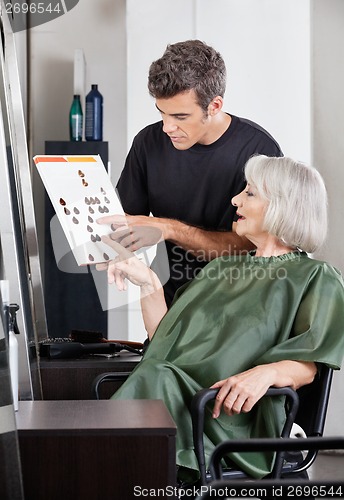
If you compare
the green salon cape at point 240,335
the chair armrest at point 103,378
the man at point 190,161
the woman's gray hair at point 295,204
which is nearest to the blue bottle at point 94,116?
the man at point 190,161

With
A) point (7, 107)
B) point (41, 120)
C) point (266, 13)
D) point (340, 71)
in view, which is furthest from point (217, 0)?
point (7, 107)

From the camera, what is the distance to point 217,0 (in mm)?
4949

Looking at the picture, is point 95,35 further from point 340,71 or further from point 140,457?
point 140,457

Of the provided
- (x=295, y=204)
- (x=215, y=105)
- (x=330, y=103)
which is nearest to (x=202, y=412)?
(x=295, y=204)

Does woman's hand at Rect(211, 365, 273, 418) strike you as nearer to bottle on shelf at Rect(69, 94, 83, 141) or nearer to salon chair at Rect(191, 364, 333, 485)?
salon chair at Rect(191, 364, 333, 485)

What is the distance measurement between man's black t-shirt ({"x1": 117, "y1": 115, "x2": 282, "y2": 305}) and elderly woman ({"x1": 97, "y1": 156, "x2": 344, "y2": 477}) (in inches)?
11.9

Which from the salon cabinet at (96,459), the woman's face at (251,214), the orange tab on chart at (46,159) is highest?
the orange tab on chart at (46,159)

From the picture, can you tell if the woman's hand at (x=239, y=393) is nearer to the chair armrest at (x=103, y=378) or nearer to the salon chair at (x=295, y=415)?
the salon chair at (x=295, y=415)

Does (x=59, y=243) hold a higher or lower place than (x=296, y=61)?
lower

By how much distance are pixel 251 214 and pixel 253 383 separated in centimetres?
67

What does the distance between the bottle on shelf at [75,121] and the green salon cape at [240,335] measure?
277 cm

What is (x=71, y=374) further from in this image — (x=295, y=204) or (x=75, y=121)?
(x=75, y=121)

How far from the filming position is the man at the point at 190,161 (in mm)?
3123

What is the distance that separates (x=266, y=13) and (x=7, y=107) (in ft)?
8.78
